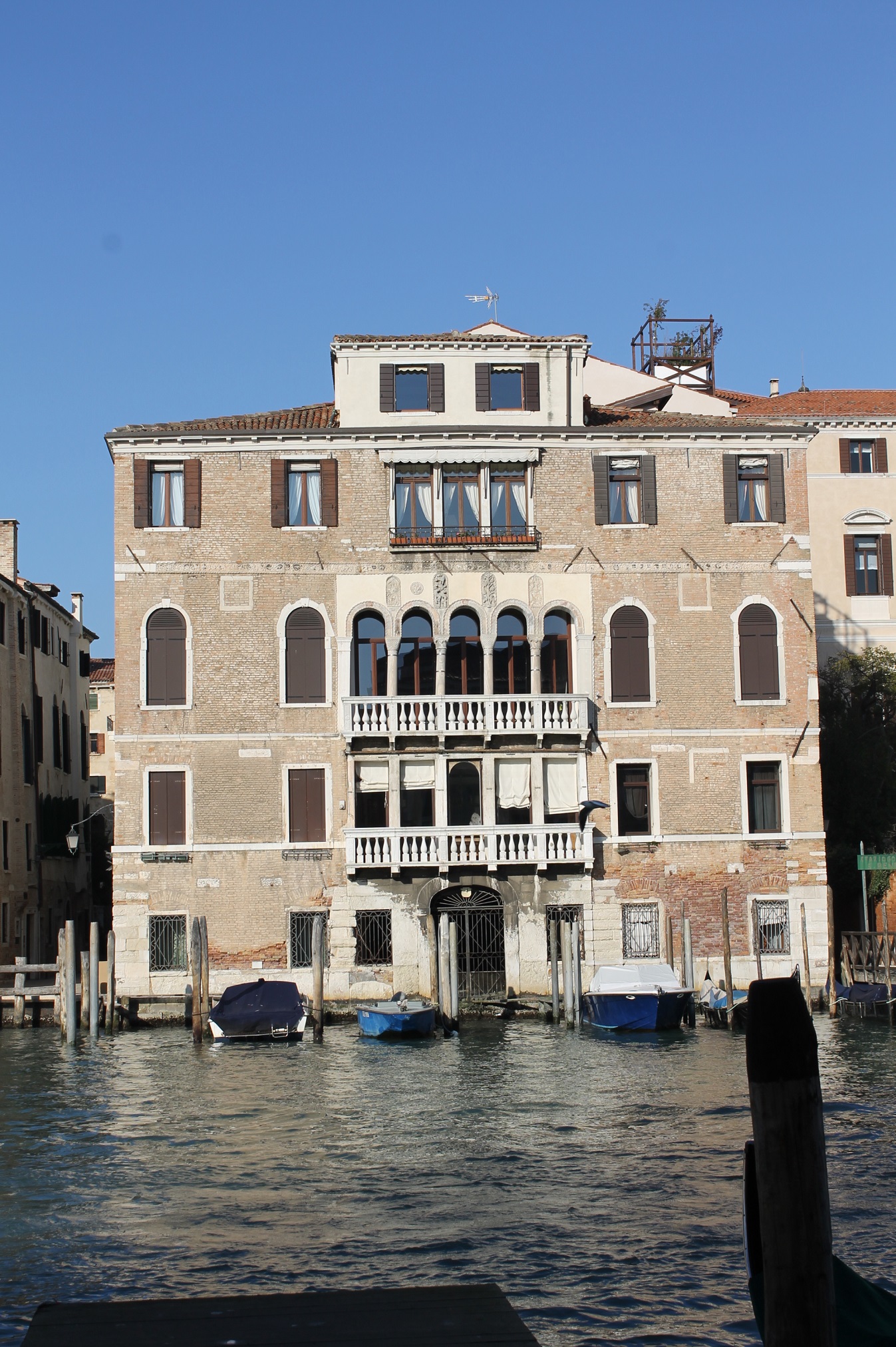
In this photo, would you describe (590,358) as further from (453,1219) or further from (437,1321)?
(437,1321)

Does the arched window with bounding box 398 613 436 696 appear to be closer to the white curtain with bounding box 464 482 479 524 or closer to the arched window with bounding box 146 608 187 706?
the white curtain with bounding box 464 482 479 524

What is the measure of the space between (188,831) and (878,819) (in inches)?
575

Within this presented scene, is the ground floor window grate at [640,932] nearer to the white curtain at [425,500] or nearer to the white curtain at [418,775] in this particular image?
the white curtain at [418,775]

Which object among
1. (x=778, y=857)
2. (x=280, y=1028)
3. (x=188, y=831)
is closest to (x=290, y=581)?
(x=188, y=831)

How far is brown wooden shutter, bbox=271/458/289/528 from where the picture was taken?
30.1 metres

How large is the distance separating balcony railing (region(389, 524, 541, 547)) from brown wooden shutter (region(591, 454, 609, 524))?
1.25 meters

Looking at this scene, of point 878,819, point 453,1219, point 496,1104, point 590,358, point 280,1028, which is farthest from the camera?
point 590,358

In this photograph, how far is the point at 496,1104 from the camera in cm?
1908

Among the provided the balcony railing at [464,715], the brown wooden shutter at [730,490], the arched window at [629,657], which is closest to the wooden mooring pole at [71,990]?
the balcony railing at [464,715]

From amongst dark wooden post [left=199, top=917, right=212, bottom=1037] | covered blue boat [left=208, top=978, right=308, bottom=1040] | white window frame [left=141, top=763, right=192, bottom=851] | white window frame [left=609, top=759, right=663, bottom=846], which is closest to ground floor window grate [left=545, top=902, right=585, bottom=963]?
white window frame [left=609, top=759, right=663, bottom=846]

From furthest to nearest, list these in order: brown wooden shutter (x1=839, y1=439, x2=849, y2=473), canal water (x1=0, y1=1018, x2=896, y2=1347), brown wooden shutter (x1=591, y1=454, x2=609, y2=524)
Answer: brown wooden shutter (x1=839, y1=439, x2=849, y2=473) → brown wooden shutter (x1=591, y1=454, x2=609, y2=524) → canal water (x1=0, y1=1018, x2=896, y2=1347)

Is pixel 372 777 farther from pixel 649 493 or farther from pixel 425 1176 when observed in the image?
pixel 425 1176

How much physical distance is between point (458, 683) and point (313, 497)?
14.7ft

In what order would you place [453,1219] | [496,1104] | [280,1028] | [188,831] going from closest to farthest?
[453,1219]
[496,1104]
[280,1028]
[188,831]
